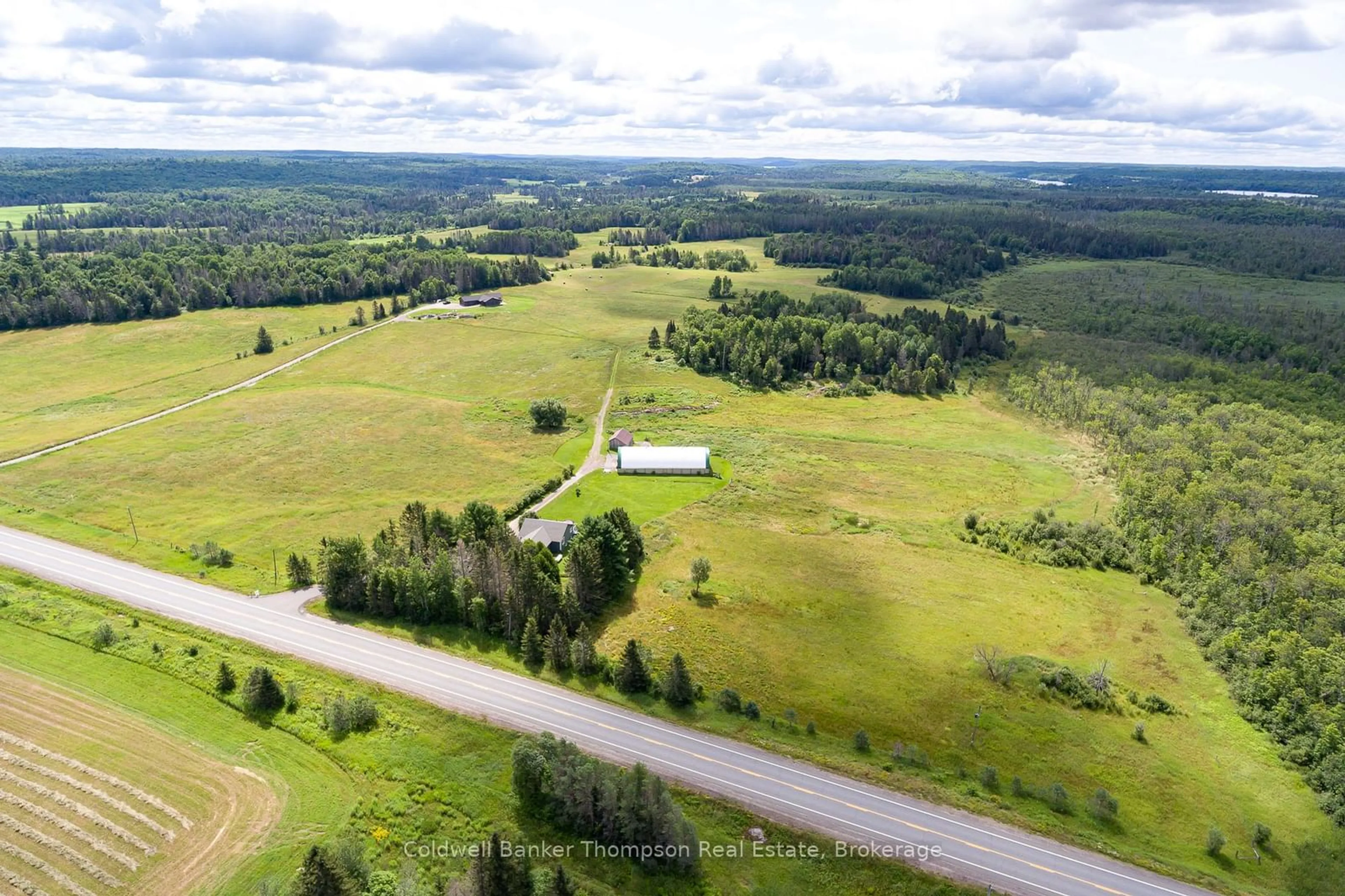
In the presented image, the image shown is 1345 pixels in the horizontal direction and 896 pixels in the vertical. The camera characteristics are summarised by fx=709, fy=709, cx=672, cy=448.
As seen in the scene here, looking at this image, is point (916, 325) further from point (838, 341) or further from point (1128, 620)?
point (1128, 620)

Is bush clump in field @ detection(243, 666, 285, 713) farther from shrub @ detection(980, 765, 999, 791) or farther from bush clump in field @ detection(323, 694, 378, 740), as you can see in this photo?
shrub @ detection(980, 765, 999, 791)

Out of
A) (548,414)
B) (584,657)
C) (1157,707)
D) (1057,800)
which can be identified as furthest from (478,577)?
(1157,707)

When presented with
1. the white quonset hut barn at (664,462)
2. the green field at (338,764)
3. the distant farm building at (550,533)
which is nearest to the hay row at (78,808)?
the green field at (338,764)

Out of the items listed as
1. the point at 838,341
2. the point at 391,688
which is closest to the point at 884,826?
the point at 391,688

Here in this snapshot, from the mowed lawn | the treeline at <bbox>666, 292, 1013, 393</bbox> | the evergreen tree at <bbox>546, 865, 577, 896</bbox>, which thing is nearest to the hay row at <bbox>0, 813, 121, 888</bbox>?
the evergreen tree at <bbox>546, 865, 577, 896</bbox>

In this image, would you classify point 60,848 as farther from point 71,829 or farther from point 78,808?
point 78,808

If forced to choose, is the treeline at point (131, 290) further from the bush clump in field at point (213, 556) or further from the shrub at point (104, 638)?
the shrub at point (104, 638)
